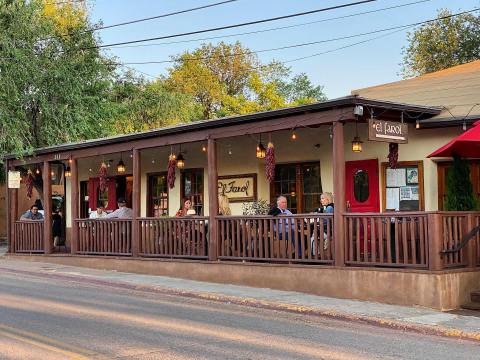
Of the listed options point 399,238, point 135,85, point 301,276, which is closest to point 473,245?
point 399,238

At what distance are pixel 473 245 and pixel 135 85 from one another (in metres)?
25.8

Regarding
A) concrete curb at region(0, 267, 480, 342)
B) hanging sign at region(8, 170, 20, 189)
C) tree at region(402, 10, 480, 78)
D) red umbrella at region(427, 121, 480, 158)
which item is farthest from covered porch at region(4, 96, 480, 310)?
tree at region(402, 10, 480, 78)

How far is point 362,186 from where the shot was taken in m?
15.0

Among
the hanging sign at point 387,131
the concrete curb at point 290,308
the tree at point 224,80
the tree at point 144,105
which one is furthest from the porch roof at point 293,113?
the tree at point 224,80

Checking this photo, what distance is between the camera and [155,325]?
9344 millimetres

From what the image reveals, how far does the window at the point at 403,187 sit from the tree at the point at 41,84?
36.8 ft

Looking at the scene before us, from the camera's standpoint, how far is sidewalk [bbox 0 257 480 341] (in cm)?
952

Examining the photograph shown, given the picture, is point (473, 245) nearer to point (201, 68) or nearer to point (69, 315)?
point (69, 315)

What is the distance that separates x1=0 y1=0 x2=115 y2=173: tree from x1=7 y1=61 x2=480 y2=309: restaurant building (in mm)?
1894

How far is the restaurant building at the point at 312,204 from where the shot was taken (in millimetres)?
11547

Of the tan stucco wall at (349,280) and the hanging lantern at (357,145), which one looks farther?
the hanging lantern at (357,145)

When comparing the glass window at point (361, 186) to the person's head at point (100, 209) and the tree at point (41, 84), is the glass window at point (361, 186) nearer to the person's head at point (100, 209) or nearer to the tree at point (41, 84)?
the person's head at point (100, 209)

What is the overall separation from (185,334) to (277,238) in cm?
511

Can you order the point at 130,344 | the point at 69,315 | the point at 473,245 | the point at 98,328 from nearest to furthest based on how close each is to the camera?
the point at 130,344
the point at 98,328
the point at 69,315
the point at 473,245
